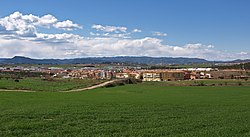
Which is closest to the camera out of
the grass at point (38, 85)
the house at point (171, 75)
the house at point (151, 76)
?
the grass at point (38, 85)

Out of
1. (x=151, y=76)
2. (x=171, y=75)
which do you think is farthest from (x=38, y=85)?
(x=171, y=75)

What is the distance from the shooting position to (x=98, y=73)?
168750mm

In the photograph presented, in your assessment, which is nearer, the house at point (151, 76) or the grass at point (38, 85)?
the grass at point (38, 85)

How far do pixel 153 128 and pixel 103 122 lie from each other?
4020 millimetres

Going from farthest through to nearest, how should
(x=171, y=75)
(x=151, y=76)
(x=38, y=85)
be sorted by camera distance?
1. (x=151, y=76)
2. (x=171, y=75)
3. (x=38, y=85)

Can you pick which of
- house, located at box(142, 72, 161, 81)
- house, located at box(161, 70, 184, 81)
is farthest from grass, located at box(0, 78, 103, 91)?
house, located at box(161, 70, 184, 81)

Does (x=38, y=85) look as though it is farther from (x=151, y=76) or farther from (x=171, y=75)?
(x=171, y=75)

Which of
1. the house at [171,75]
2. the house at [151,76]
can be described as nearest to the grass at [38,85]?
the house at [151,76]

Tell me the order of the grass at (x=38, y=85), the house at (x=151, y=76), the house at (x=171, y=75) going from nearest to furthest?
the grass at (x=38, y=85) < the house at (x=171, y=75) < the house at (x=151, y=76)

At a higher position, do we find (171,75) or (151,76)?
(171,75)

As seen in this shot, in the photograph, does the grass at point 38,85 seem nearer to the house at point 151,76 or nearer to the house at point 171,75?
the house at point 151,76

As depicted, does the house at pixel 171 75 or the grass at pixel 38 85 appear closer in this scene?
the grass at pixel 38 85

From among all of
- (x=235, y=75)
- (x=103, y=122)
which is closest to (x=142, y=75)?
(x=235, y=75)

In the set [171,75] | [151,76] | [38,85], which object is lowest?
[151,76]
